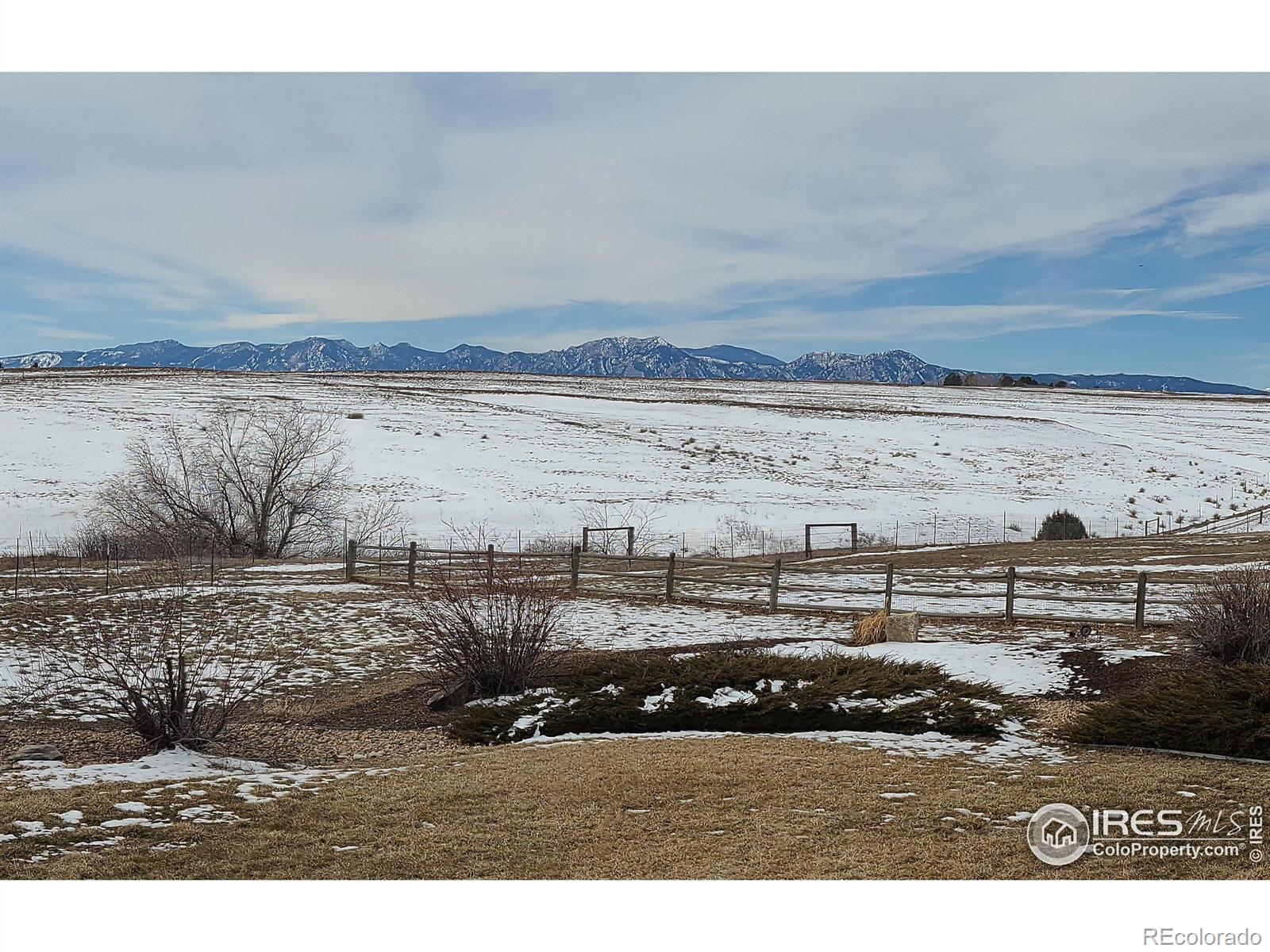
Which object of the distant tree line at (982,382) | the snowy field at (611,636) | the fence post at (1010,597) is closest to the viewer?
the snowy field at (611,636)

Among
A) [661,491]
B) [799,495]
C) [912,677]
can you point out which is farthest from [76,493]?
[912,677]

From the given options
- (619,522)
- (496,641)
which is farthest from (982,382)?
(496,641)

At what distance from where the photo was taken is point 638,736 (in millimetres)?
9141

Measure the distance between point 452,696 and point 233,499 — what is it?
25.6 metres

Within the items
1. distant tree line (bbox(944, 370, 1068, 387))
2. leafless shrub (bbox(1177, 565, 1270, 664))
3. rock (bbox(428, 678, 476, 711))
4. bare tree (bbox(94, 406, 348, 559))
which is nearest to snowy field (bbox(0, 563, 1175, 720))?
leafless shrub (bbox(1177, 565, 1270, 664))

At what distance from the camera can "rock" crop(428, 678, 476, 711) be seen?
10703 mm

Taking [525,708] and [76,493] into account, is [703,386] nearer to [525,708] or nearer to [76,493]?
A: [76,493]

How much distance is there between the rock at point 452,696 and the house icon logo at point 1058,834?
6621mm

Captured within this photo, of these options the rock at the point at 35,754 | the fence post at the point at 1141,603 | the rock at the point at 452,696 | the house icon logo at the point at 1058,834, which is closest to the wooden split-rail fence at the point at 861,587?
the fence post at the point at 1141,603

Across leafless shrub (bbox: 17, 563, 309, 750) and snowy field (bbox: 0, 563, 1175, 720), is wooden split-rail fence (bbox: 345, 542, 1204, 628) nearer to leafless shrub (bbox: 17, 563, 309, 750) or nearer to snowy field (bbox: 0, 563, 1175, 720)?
snowy field (bbox: 0, 563, 1175, 720)

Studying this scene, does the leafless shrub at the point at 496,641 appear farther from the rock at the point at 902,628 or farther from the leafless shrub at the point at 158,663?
the rock at the point at 902,628

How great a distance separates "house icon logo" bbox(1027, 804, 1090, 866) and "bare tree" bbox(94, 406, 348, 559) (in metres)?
26.7

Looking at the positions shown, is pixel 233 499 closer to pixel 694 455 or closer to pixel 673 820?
pixel 694 455

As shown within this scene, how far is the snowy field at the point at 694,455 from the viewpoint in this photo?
122ft
